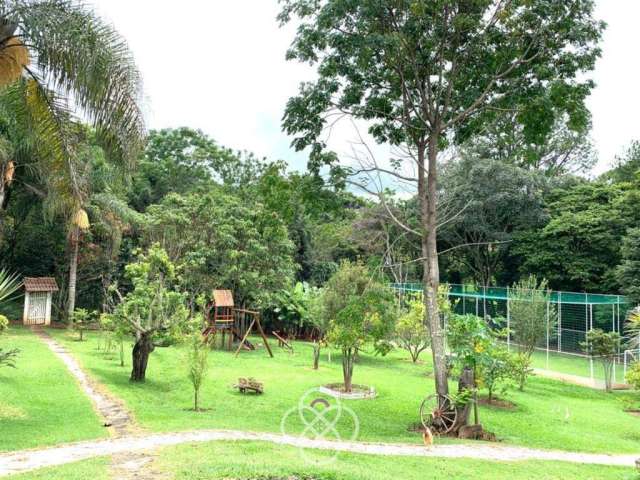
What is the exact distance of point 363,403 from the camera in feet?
44.2

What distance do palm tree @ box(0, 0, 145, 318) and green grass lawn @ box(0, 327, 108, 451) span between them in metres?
3.72

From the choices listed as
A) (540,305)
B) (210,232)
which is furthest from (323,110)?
(210,232)

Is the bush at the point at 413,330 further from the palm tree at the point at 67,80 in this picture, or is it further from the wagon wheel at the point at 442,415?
the palm tree at the point at 67,80

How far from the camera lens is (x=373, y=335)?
1388 cm

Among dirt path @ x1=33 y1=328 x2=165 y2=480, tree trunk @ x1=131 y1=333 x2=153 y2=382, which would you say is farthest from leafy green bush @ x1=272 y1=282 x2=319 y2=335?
tree trunk @ x1=131 y1=333 x2=153 y2=382

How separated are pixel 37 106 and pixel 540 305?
16415 millimetres

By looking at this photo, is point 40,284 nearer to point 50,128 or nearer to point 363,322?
point 363,322

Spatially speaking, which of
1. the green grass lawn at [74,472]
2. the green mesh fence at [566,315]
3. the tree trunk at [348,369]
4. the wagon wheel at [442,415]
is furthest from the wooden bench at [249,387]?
the green mesh fence at [566,315]

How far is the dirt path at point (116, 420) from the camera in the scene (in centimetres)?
665

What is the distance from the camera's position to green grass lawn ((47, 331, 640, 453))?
10.6m

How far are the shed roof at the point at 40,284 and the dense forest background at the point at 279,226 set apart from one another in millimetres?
1701

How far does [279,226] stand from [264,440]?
54.3 ft
